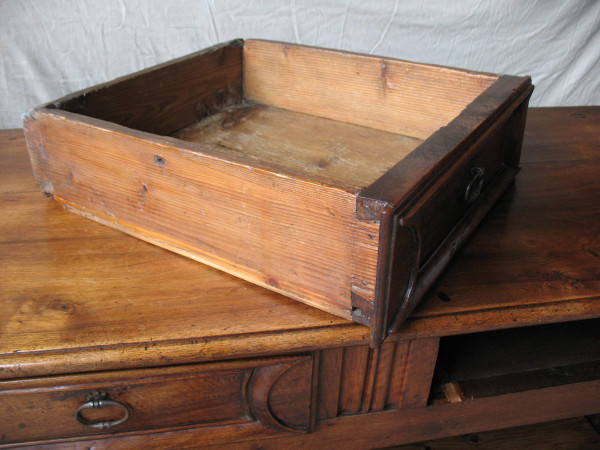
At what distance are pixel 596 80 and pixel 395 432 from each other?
4.43 feet

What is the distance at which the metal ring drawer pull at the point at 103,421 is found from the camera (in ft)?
2.65

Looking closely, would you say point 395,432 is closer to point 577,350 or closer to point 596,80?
point 577,350

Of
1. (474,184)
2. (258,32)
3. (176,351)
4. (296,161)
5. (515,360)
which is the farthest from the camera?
(258,32)

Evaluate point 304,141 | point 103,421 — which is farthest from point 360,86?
point 103,421

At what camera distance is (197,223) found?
2.85 feet

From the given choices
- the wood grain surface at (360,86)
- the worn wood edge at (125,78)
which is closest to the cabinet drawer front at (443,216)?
the wood grain surface at (360,86)

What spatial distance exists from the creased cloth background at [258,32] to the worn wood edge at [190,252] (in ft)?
2.32

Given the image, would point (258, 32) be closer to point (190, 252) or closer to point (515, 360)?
point (190, 252)

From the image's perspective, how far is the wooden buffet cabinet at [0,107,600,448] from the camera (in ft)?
2.59

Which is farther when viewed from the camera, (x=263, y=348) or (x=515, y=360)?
(x=515, y=360)

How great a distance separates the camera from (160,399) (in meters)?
0.83

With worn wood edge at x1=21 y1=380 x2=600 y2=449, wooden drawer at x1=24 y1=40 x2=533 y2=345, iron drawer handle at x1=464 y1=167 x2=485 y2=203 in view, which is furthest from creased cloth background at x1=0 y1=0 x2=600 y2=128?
worn wood edge at x1=21 y1=380 x2=600 y2=449

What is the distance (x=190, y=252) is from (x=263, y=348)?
8.3 inches

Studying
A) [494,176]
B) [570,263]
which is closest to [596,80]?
[494,176]
